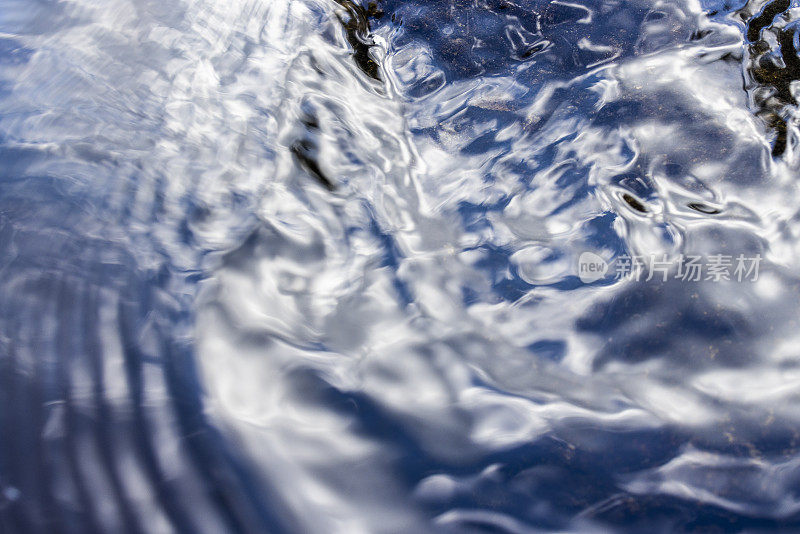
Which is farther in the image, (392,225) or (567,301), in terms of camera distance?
(392,225)

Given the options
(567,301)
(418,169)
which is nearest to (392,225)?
(418,169)

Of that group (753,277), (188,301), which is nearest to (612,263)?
(753,277)

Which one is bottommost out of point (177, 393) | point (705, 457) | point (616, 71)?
point (705, 457)

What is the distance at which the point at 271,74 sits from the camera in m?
1.85

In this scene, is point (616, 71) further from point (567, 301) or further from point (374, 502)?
point (374, 502)

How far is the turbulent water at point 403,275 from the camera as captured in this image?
1.07 m

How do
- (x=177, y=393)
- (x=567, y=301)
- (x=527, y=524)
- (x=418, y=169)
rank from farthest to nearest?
(x=418, y=169) → (x=567, y=301) → (x=177, y=393) → (x=527, y=524)

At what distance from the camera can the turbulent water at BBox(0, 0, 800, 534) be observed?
1066mm

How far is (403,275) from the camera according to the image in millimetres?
1384

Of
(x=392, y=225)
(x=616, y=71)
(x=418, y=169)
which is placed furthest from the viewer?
(x=616, y=71)

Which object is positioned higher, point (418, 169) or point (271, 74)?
point (271, 74)

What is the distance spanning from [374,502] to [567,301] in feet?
2.00

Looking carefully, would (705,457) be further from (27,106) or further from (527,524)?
(27,106)

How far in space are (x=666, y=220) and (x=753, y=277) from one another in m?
0.23
